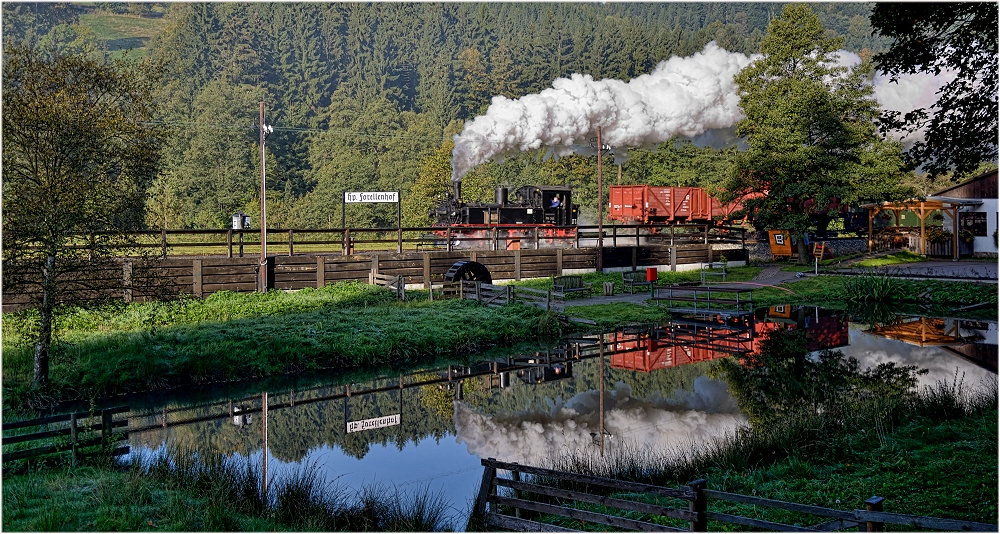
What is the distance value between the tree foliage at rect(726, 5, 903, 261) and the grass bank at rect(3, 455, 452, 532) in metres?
26.7

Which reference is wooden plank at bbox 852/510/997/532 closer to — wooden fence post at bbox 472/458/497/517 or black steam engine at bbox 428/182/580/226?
wooden fence post at bbox 472/458/497/517

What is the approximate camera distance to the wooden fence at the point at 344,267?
19.6 metres

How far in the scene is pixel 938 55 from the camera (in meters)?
11.8

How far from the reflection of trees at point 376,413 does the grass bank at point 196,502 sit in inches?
46.0

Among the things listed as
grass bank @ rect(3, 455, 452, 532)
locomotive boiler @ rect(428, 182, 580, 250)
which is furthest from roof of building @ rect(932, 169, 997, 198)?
grass bank @ rect(3, 455, 452, 532)

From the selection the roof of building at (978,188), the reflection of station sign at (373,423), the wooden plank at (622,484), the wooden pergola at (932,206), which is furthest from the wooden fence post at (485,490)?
the roof of building at (978,188)

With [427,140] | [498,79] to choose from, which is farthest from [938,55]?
[498,79]

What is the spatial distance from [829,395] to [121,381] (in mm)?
11624

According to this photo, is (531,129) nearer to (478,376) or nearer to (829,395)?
(478,376)

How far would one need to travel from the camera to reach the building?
35.2m

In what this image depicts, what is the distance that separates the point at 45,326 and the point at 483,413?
6.76m

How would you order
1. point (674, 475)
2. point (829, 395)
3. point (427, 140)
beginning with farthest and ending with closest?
point (427, 140) < point (829, 395) < point (674, 475)

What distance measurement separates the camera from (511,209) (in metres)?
33.9

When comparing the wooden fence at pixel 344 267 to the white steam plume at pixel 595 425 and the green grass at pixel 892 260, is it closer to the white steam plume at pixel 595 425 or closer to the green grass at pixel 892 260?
the white steam plume at pixel 595 425
